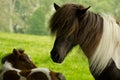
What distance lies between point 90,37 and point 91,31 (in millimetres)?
77

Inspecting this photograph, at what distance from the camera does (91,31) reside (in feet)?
15.3

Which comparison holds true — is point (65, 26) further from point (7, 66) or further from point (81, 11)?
point (7, 66)

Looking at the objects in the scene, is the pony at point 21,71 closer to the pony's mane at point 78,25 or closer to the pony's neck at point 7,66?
the pony's neck at point 7,66

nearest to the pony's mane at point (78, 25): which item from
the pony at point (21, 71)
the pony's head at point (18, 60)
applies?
the pony at point (21, 71)

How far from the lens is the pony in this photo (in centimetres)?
548

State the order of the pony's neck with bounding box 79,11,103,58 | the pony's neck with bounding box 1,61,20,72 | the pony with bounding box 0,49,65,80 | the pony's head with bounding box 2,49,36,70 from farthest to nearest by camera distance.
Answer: the pony's head with bounding box 2,49,36,70
the pony's neck with bounding box 1,61,20,72
the pony with bounding box 0,49,65,80
the pony's neck with bounding box 79,11,103,58

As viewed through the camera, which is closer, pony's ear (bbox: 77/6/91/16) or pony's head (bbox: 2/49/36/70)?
pony's ear (bbox: 77/6/91/16)

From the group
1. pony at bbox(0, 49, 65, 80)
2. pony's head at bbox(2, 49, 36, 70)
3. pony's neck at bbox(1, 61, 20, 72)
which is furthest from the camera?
pony's head at bbox(2, 49, 36, 70)

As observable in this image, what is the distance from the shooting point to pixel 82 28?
15.1 ft

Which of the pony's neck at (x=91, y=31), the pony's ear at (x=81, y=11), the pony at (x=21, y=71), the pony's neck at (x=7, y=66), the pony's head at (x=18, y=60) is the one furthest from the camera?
the pony's head at (x=18, y=60)

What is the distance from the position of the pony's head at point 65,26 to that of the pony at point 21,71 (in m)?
0.95

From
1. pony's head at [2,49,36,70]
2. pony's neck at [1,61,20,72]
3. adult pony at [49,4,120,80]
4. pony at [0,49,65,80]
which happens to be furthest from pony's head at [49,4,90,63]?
pony's head at [2,49,36,70]

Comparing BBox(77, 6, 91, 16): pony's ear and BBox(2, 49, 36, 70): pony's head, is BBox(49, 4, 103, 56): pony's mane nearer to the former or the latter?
BBox(77, 6, 91, 16): pony's ear

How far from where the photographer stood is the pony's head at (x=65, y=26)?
4539 millimetres
